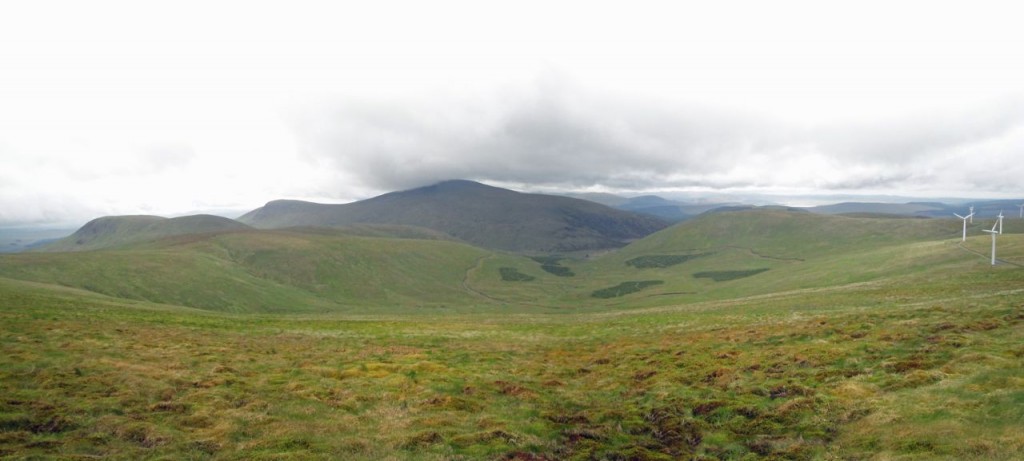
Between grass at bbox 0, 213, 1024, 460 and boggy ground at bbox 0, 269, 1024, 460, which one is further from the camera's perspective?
grass at bbox 0, 213, 1024, 460

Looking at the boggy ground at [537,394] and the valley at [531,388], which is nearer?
the boggy ground at [537,394]

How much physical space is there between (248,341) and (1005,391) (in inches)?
2082

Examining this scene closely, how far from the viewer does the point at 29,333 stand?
117 feet

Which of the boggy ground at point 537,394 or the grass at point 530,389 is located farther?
the grass at point 530,389

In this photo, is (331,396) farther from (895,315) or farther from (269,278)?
(269,278)

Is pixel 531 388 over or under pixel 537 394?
under

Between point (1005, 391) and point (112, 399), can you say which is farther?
point (112, 399)

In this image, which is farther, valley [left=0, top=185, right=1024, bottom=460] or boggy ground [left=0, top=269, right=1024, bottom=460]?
valley [left=0, top=185, right=1024, bottom=460]

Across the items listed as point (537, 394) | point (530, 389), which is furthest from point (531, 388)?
point (537, 394)

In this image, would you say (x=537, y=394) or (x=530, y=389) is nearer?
(x=537, y=394)

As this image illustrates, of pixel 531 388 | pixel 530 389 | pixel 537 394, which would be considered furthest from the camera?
pixel 531 388

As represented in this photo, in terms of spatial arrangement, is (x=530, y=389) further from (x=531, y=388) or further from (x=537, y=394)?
(x=537, y=394)

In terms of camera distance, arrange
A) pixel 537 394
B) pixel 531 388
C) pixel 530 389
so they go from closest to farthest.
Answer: pixel 537 394
pixel 530 389
pixel 531 388

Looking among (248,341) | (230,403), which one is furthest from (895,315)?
(248,341)
